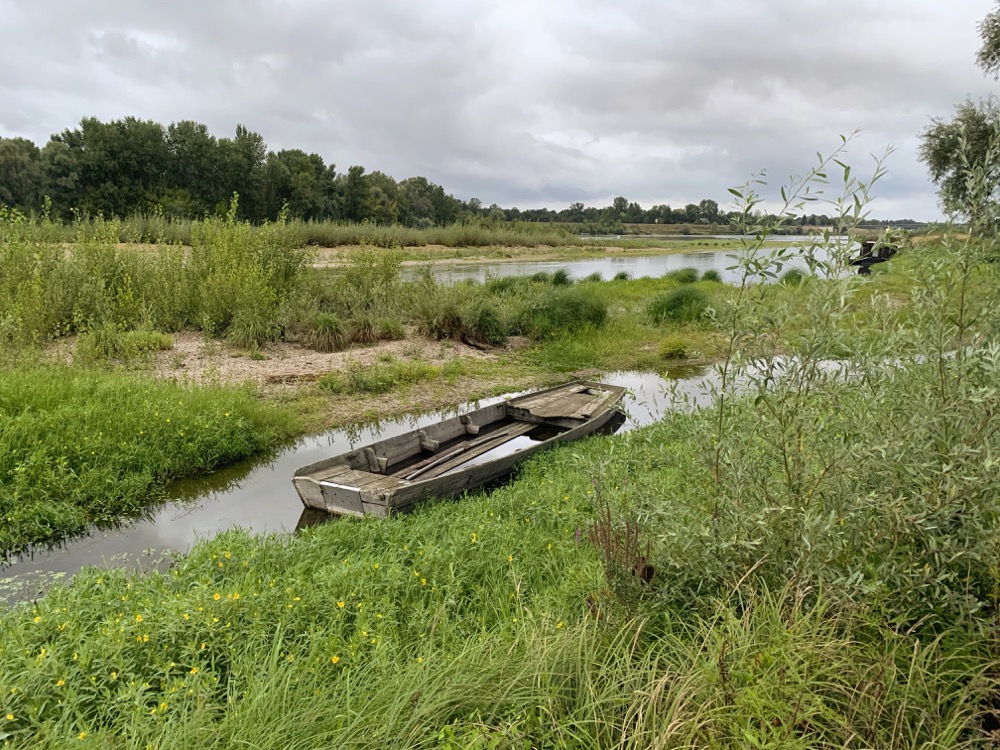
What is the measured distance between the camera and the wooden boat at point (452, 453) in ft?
20.6

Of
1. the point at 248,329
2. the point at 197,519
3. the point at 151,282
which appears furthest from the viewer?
the point at 151,282

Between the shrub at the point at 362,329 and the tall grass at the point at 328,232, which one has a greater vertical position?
the tall grass at the point at 328,232

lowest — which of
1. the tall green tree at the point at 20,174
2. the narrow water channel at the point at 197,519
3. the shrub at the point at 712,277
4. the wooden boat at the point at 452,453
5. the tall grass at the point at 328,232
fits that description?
the narrow water channel at the point at 197,519

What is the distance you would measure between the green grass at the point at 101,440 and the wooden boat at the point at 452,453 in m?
1.70

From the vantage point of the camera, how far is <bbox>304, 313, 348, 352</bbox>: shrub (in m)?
13.0

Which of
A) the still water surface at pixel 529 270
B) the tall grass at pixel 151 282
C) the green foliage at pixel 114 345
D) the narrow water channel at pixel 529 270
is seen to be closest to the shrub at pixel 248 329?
the tall grass at pixel 151 282

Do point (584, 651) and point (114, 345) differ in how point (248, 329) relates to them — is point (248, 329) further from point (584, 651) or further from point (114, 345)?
point (584, 651)

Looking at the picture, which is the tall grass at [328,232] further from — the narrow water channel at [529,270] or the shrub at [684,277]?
the shrub at [684,277]

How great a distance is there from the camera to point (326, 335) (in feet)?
42.9

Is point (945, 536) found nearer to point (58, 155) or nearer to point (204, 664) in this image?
point (204, 664)

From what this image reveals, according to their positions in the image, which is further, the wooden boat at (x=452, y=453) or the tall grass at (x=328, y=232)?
the tall grass at (x=328, y=232)

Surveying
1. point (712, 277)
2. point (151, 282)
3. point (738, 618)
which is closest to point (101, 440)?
point (738, 618)

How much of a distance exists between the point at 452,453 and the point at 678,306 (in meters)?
12.1

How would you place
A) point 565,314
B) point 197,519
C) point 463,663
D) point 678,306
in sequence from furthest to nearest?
point 678,306
point 565,314
point 197,519
point 463,663
